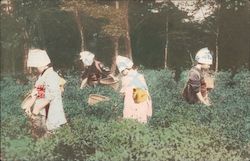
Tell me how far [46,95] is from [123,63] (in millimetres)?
1141

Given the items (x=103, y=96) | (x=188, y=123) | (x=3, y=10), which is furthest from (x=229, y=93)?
(x=3, y=10)

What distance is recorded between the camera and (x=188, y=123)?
21.9 ft

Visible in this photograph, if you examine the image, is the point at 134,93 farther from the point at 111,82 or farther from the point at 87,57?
the point at 87,57

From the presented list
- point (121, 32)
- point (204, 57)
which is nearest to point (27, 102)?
Result: point (121, 32)

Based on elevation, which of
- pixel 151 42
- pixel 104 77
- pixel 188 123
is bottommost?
pixel 188 123

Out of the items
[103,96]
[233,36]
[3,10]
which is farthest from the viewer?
[3,10]

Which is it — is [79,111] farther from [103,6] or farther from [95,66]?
[103,6]

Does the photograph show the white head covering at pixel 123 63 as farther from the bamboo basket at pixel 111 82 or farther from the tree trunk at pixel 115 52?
the bamboo basket at pixel 111 82

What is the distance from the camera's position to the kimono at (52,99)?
281 inches

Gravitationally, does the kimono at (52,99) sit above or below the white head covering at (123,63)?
below

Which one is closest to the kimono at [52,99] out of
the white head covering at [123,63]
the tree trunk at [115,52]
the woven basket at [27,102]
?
the woven basket at [27,102]

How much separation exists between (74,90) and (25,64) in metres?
0.81

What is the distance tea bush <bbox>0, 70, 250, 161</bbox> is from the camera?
21.5ft

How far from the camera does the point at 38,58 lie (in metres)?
7.23
